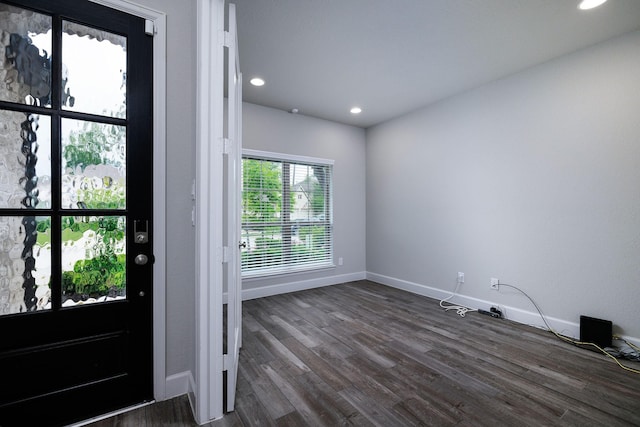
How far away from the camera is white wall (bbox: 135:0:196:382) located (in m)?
1.72

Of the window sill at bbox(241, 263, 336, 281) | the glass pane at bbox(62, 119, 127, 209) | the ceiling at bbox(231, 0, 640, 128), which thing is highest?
the ceiling at bbox(231, 0, 640, 128)

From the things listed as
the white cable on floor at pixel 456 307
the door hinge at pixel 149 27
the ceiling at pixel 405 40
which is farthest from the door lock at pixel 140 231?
the white cable on floor at pixel 456 307

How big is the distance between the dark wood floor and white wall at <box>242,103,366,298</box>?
1200 millimetres

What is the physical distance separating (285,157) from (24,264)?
3093 mm

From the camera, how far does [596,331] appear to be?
8.00 feet

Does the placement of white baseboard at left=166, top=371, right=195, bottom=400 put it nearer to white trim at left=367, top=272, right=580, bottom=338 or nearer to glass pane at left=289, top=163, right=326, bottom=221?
glass pane at left=289, top=163, right=326, bottom=221

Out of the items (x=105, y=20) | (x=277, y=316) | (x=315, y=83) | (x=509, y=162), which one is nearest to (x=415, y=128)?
(x=509, y=162)

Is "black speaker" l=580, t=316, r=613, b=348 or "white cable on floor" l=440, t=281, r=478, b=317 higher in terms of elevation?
"black speaker" l=580, t=316, r=613, b=348

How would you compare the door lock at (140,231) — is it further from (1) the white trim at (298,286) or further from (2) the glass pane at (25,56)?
(1) the white trim at (298,286)

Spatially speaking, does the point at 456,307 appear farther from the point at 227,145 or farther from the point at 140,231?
the point at 140,231

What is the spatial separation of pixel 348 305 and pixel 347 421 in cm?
199

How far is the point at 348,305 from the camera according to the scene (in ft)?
11.7

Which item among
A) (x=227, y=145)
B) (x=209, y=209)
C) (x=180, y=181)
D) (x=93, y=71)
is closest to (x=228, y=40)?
(x=227, y=145)

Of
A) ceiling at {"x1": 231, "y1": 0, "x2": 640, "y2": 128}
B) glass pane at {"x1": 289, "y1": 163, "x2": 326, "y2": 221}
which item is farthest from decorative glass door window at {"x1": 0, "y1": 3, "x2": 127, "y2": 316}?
glass pane at {"x1": 289, "y1": 163, "x2": 326, "y2": 221}
